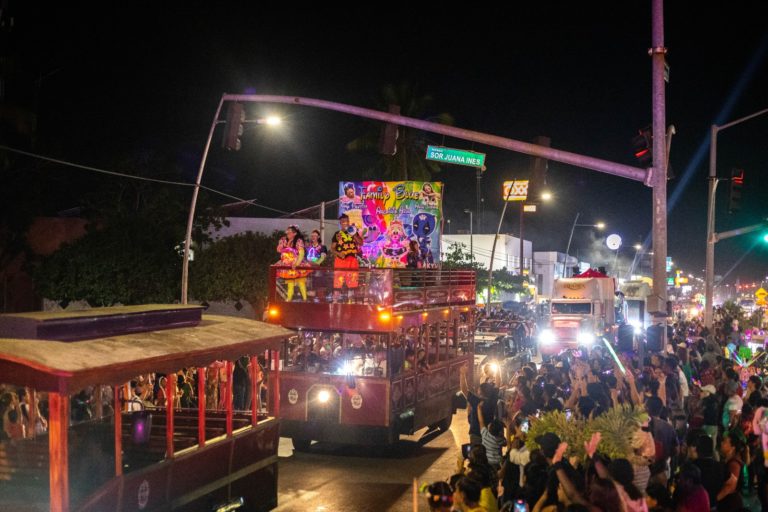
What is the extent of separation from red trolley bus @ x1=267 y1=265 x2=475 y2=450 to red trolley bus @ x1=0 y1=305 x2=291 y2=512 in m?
2.85

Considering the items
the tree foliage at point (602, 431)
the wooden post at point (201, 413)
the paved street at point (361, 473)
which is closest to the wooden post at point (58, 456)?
the wooden post at point (201, 413)

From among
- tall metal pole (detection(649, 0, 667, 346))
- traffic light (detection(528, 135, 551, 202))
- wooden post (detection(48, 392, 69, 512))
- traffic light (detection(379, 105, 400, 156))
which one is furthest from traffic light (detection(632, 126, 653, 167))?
wooden post (detection(48, 392, 69, 512))

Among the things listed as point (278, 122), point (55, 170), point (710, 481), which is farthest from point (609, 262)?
point (710, 481)

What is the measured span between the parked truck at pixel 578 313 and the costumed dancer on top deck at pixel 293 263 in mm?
16774

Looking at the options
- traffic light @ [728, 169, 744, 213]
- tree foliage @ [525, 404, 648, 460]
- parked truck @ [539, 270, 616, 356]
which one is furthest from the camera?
parked truck @ [539, 270, 616, 356]

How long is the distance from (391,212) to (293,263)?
14.0 meters

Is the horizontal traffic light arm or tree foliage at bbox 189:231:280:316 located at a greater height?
the horizontal traffic light arm

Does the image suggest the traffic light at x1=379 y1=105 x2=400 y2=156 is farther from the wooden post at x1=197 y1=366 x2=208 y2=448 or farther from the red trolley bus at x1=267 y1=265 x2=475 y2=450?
the wooden post at x1=197 y1=366 x2=208 y2=448

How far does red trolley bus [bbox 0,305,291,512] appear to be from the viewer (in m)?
6.19

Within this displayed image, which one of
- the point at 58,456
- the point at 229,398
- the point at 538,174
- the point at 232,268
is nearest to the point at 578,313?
the point at 232,268

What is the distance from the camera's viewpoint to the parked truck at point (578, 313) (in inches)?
1161

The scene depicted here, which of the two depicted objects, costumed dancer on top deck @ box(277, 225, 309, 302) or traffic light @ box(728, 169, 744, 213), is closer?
costumed dancer on top deck @ box(277, 225, 309, 302)

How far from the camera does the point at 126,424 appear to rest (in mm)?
9016

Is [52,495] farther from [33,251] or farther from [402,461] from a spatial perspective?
[33,251]
